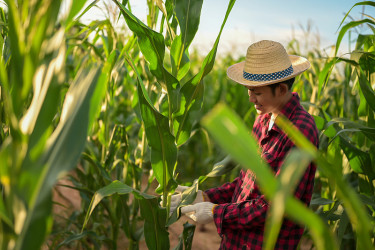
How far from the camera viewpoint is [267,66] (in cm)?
119

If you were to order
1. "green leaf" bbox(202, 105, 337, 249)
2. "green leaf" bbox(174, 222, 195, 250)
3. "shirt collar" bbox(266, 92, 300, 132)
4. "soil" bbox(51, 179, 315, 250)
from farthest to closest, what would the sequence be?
"soil" bbox(51, 179, 315, 250)
"green leaf" bbox(174, 222, 195, 250)
"shirt collar" bbox(266, 92, 300, 132)
"green leaf" bbox(202, 105, 337, 249)

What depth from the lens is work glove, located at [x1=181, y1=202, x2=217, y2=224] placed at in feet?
3.89

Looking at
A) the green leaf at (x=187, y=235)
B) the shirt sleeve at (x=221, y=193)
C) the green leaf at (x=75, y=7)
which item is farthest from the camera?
the shirt sleeve at (x=221, y=193)

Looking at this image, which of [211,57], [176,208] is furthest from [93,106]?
[176,208]

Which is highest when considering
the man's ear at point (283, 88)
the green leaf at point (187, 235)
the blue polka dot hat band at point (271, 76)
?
the blue polka dot hat band at point (271, 76)

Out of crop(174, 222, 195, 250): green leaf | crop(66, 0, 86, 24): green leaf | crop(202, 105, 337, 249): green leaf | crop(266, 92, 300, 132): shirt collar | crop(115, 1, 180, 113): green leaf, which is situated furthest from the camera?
crop(174, 222, 195, 250): green leaf

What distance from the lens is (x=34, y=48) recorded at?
0.50 meters

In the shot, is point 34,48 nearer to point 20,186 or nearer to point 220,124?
point 20,186

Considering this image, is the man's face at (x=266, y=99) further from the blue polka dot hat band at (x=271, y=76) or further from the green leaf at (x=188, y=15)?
the green leaf at (x=188, y=15)

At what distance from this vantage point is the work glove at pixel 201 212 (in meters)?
1.19

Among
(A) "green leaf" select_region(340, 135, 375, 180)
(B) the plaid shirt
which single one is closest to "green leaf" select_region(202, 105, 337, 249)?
(B) the plaid shirt

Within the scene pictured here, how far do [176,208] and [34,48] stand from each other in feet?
2.68

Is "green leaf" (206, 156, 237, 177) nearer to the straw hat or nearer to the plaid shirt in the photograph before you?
the plaid shirt

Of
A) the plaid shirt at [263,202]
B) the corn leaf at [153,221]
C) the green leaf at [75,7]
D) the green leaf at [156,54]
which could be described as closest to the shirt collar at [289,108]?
the plaid shirt at [263,202]
